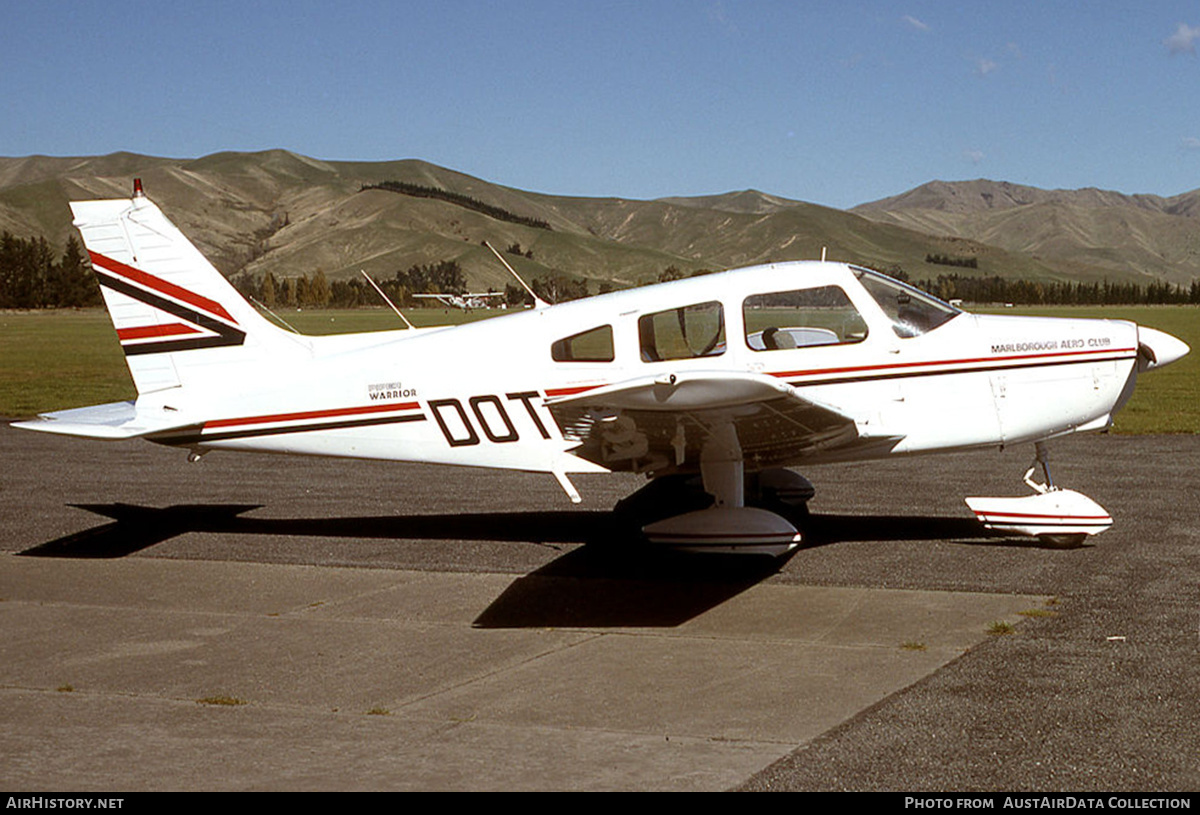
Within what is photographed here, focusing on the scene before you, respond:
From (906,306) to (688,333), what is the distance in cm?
177

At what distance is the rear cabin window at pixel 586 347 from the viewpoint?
9.26m

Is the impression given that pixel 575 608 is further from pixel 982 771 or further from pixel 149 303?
pixel 149 303

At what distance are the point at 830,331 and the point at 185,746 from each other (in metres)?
5.73

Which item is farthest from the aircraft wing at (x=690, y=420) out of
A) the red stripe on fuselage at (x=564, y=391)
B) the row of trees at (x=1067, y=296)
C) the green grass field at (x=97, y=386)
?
the row of trees at (x=1067, y=296)

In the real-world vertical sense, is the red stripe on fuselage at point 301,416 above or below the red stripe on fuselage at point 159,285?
below

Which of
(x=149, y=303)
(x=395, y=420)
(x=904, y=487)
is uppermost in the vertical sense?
(x=149, y=303)

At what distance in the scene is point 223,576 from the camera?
9.43m

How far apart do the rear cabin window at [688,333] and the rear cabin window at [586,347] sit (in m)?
0.26

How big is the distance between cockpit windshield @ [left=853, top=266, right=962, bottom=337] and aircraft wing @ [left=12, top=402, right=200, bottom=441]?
562 centimetres

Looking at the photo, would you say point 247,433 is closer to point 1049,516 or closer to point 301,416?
point 301,416

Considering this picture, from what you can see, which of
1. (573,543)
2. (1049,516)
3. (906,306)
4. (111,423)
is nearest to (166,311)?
(111,423)

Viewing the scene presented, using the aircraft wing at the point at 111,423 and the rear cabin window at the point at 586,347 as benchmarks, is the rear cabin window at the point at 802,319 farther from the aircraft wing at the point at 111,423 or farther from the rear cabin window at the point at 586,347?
the aircraft wing at the point at 111,423

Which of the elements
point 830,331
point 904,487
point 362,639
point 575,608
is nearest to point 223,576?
point 362,639

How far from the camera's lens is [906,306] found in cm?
941
